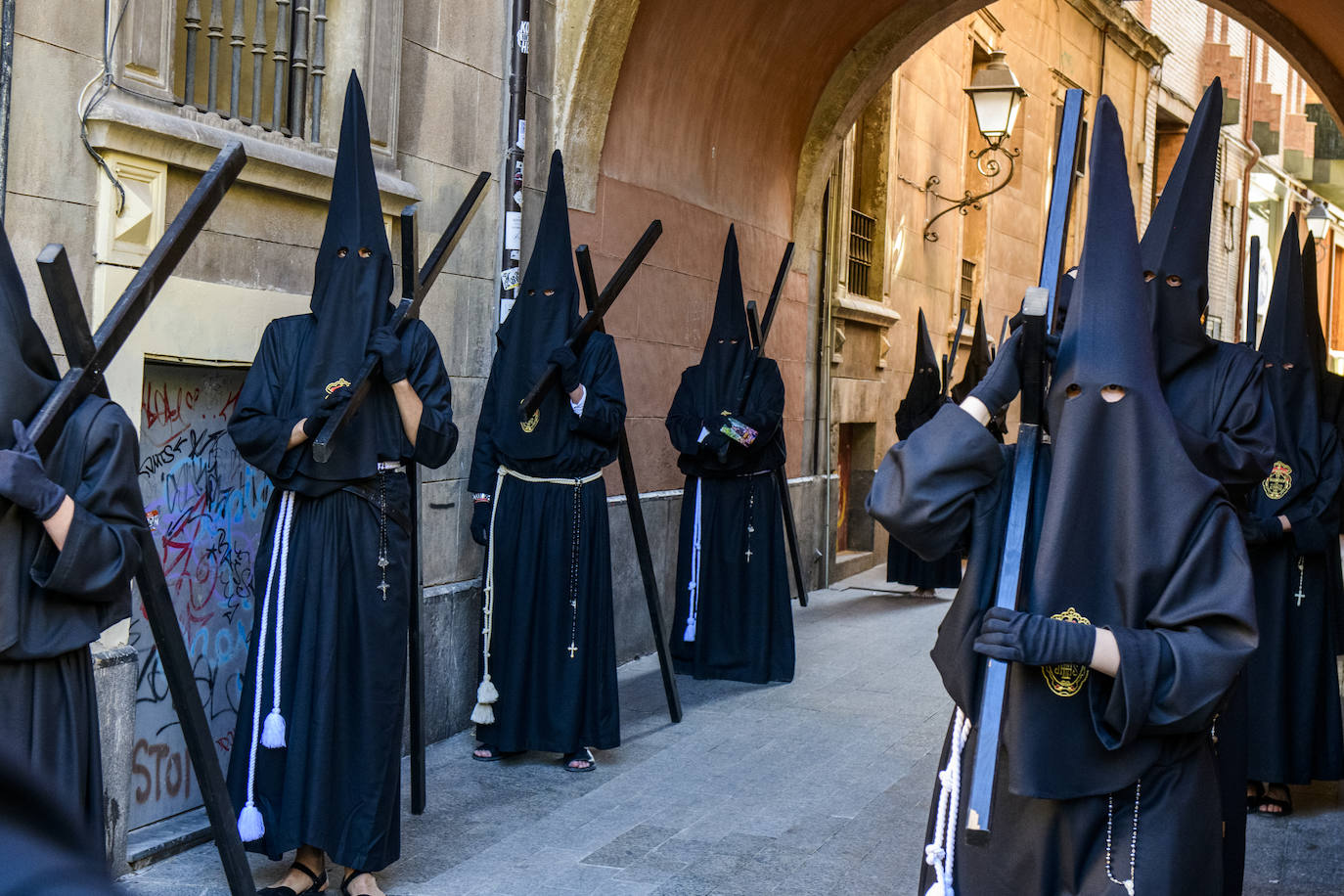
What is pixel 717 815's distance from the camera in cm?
594

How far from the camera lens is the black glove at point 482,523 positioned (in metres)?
6.78

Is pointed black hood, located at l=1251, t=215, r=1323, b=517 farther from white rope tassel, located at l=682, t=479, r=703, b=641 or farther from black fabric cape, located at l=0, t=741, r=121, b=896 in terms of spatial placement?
black fabric cape, located at l=0, t=741, r=121, b=896

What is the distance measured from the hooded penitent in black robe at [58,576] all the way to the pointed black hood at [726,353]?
216 inches

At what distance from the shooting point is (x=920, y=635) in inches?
413

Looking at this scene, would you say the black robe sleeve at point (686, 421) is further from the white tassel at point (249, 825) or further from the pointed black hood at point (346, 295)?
the white tassel at point (249, 825)

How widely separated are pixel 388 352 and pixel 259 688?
1.17m

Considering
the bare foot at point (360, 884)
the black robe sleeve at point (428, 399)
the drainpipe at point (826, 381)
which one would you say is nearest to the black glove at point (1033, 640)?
the black robe sleeve at point (428, 399)

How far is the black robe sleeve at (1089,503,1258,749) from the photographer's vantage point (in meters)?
2.81

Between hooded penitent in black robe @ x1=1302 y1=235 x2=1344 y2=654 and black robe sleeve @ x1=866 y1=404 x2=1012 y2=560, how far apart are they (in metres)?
3.98

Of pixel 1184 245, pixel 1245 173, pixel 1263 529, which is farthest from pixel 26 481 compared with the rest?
pixel 1245 173

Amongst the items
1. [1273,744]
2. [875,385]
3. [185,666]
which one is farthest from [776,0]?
[185,666]

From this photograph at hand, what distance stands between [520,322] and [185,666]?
121 inches

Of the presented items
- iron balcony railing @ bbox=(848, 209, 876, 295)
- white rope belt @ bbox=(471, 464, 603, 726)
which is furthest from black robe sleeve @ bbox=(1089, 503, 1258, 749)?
iron balcony railing @ bbox=(848, 209, 876, 295)

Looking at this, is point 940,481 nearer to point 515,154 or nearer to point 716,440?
point 515,154
